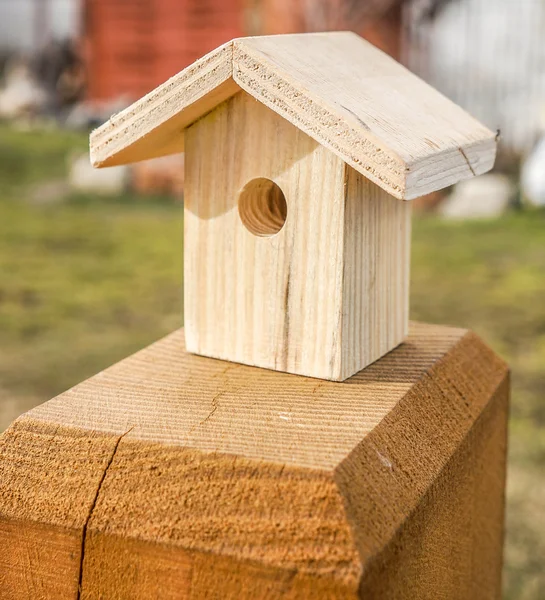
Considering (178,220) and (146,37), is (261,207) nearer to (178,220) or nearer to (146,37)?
(178,220)

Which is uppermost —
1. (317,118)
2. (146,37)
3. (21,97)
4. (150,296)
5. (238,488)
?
(146,37)

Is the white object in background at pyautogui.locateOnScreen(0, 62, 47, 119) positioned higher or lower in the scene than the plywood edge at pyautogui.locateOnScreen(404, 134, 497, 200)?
higher

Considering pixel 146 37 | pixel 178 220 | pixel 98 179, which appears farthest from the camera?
pixel 146 37

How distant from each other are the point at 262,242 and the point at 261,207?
106 millimetres

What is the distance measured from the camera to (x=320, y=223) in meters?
1.58

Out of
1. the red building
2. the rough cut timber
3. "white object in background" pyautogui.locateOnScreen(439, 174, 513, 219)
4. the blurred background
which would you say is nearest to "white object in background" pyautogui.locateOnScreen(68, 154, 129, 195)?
the blurred background

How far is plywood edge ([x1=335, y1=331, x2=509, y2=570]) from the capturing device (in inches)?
49.4

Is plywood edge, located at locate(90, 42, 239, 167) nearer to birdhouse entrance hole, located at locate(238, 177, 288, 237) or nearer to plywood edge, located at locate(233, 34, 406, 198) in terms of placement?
plywood edge, located at locate(233, 34, 406, 198)

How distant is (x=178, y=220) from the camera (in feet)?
28.0

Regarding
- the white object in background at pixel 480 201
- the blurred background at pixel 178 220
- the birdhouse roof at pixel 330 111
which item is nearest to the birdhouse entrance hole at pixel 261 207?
the birdhouse roof at pixel 330 111

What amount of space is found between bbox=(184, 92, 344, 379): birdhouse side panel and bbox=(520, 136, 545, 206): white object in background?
7711 millimetres

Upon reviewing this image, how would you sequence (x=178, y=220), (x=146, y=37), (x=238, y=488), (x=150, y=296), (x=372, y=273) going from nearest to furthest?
(x=238, y=488)
(x=372, y=273)
(x=150, y=296)
(x=178, y=220)
(x=146, y=37)

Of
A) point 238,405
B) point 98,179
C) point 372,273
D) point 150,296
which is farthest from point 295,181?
point 98,179

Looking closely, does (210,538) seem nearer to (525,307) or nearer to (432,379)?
(432,379)
